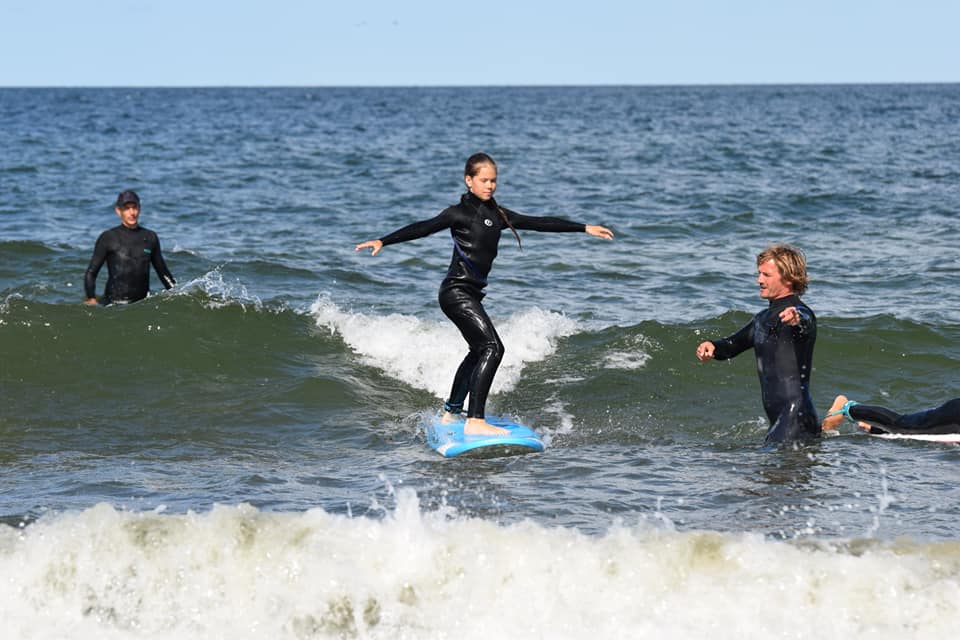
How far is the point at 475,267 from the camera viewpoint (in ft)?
27.3

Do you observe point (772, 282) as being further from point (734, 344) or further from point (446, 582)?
point (446, 582)

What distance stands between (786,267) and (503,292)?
25.6ft

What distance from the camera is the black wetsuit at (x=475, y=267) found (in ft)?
27.0

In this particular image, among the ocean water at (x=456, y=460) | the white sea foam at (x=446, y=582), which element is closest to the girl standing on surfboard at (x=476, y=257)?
the ocean water at (x=456, y=460)

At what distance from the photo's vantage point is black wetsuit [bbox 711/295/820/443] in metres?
7.71

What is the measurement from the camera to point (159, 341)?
11727 mm

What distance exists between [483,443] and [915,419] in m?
3.17

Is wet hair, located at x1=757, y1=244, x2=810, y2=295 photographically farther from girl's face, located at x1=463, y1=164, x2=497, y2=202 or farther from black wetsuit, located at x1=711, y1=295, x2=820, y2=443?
girl's face, located at x1=463, y1=164, x2=497, y2=202

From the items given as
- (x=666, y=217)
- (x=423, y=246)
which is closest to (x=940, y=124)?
(x=666, y=217)

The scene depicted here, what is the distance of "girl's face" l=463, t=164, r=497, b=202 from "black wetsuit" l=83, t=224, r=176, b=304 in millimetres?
4982

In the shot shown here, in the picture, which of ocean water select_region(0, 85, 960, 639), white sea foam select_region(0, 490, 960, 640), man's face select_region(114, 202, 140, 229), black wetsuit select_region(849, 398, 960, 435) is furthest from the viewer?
man's face select_region(114, 202, 140, 229)

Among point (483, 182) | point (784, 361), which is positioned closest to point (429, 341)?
point (483, 182)

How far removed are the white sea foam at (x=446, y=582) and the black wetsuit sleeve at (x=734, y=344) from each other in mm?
2187

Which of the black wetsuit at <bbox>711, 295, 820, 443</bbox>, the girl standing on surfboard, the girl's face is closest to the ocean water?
the black wetsuit at <bbox>711, 295, 820, 443</bbox>
